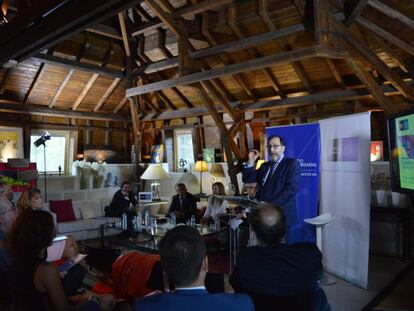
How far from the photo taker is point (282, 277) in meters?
1.73

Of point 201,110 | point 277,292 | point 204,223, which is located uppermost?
point 201,110

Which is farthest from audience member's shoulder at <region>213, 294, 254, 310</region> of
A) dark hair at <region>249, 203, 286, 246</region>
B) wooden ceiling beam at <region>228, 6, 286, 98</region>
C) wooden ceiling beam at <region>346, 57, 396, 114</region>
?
wooden ceiling beam at <region>228, 6, 286, 98</region>

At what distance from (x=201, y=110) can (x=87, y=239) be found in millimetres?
4984

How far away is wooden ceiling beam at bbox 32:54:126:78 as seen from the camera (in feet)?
28.9

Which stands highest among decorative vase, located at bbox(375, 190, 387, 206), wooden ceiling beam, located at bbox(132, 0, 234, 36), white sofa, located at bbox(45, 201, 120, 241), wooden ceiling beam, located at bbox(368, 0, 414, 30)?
wooden ceiling beam, located at bbox(132, 0, 234, 36)

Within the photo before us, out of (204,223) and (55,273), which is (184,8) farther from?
(55,273)

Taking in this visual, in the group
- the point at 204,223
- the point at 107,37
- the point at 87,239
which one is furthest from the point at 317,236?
the point at 107,37

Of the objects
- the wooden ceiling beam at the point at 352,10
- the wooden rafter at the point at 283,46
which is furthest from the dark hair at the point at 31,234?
the wooden rafter at the point at 283,46

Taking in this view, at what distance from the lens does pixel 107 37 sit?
10109 mm

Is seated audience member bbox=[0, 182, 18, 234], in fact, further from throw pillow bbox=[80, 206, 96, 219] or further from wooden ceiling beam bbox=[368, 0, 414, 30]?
wooden ceiling beam bbox=[368, 0, 414, 30]

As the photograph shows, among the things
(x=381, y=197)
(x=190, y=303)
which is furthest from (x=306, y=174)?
(x=190, y=303)

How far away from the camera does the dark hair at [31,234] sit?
2104 mm

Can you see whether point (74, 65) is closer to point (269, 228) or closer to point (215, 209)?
point (215, 209)

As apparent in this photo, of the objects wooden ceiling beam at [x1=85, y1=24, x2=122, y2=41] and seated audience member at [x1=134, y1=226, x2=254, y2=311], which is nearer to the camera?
seated audience member at [x1=134, y1=226, x2=254, y2=311]
